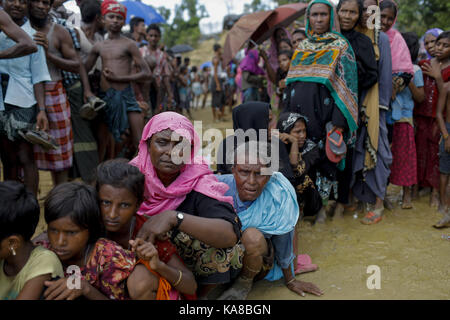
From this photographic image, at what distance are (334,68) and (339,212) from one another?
1550 millimetres

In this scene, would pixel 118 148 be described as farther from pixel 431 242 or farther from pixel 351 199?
pixel 431 242

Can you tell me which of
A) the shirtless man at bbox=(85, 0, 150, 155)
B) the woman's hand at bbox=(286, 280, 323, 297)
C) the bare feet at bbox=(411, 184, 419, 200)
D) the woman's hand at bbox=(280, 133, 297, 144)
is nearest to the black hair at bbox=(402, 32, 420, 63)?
the bare feet at bbox=(411, 184, 419, 200)

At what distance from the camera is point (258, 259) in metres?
2.65

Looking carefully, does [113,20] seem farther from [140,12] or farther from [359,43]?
[140,12]

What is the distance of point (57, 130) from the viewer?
4031 millimetres

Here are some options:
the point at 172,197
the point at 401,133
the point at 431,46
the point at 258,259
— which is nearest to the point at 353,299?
the point at 258,259

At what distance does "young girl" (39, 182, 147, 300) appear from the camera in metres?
2.02

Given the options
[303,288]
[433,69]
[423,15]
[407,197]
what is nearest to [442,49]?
[433,69]

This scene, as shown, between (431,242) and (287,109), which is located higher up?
(287,109)

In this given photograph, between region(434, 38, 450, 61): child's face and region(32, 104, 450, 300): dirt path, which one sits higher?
region(434, 38, 450, 61): child's face

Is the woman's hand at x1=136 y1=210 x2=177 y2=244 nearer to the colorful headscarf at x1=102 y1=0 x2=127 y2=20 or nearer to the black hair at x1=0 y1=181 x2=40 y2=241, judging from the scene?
the black hair at x1=0 y1=181 x2=40 y2=241

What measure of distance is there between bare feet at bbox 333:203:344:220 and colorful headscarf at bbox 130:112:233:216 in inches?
87.5

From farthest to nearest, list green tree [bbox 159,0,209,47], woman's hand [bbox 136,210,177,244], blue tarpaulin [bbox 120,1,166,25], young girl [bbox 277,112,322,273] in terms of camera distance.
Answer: green tree [bbox 159,0,209,47] < blue tarpaulin [bbox 120,1,166,25] < young girl [bbox 277,112,322,273] < woman's hand [bbox 136,210,177,244]
